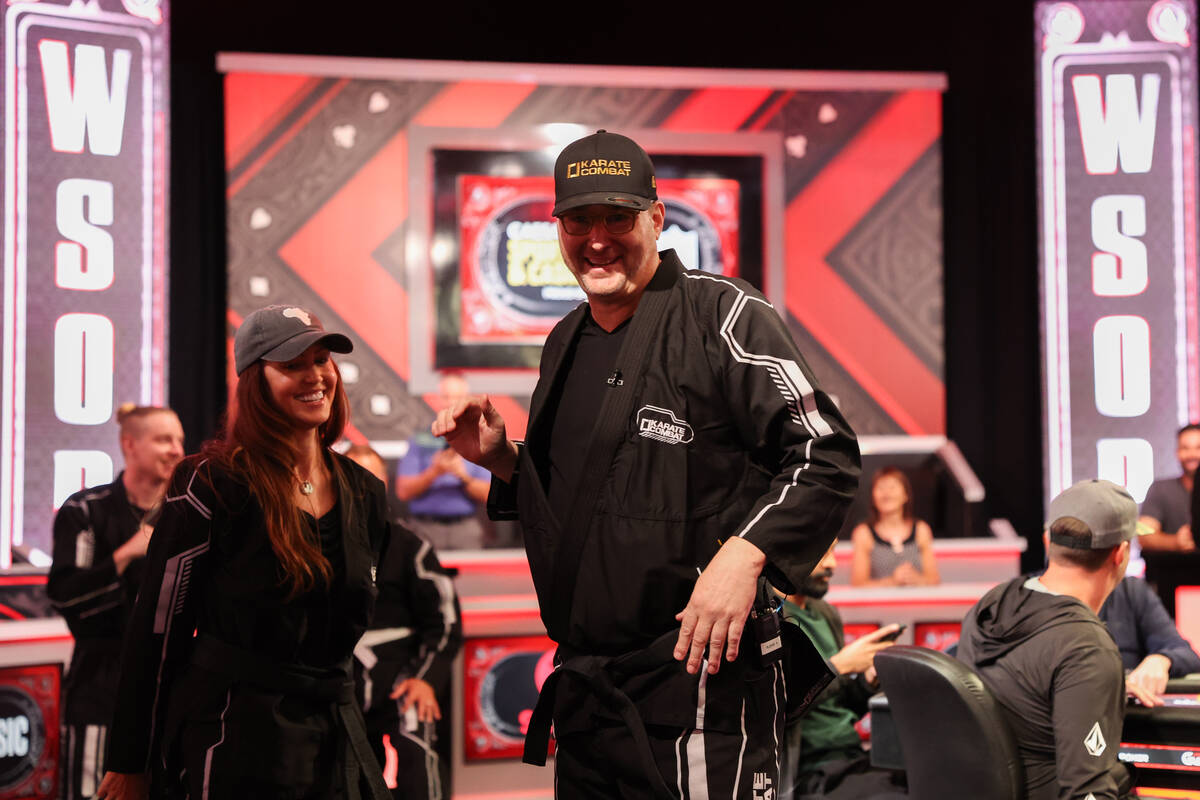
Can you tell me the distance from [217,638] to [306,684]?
17cm

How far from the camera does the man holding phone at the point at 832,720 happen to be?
3.32 meters

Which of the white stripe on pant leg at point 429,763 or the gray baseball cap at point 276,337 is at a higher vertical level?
the gray baseball cap at point 276,337

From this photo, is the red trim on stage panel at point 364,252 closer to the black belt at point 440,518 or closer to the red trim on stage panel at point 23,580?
the black belt at point 440,518

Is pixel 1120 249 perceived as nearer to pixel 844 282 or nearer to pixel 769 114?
pixel 844 282

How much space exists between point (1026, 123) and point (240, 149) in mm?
4742

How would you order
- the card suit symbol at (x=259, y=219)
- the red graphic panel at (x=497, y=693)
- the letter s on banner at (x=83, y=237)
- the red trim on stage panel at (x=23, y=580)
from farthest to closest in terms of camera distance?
the card suit symbol at (x=259, y=219)
the letter s on banner at (x=83, y=237)
the red trim on stage panel at (x=23, y=580)
the red graphic panel at (x=497, y=693)

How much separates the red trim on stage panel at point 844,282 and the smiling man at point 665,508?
606cm

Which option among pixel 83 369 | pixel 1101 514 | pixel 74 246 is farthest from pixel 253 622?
pixel 74 246

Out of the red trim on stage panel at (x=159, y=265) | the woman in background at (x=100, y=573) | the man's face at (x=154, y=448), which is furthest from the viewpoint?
the red trim on stage panel at (x=159, y=265)

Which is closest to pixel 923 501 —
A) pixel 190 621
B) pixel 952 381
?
pixel 952 381

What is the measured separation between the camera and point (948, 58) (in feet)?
26.2

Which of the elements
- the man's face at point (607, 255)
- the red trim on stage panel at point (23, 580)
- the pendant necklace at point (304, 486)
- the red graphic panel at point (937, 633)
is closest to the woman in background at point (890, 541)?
the red graphic panel at point (937, 633)

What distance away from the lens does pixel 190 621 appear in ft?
7.19

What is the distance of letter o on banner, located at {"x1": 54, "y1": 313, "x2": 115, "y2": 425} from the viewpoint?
6052mm
